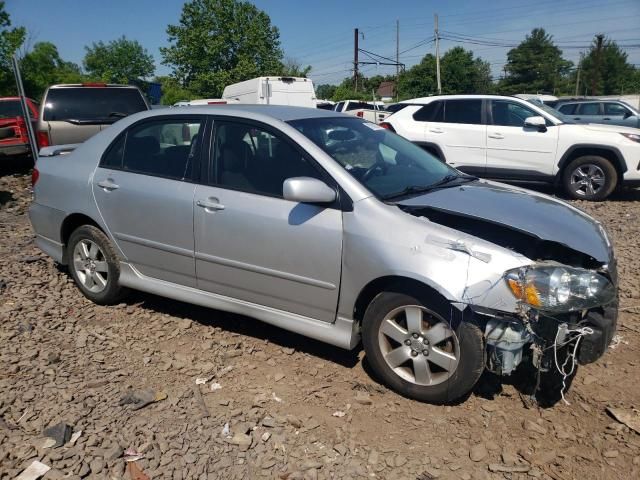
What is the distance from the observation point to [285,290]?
3.37 m

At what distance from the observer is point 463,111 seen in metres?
9.44

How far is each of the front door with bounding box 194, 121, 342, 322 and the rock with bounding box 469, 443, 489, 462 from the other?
1.07m

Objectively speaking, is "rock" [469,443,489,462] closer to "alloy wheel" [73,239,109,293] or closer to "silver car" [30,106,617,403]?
"silver car" [30,106,617,403]

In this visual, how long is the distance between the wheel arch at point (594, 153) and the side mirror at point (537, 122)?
56cm

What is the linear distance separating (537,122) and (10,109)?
11.6m

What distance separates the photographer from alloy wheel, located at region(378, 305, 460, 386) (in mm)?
2898

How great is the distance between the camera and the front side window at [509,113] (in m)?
8.96

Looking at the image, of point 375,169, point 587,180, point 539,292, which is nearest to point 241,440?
point 539,292

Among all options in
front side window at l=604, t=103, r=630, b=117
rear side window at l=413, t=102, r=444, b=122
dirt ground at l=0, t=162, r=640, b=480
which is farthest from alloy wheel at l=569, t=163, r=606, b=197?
front side window at l=604, t=103, r=630, b=117

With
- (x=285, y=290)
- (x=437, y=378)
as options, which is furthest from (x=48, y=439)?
(x=437, y=378)

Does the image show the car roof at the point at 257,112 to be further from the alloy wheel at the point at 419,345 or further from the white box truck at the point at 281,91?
the white box truck at the point at 281,91

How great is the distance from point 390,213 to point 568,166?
6.87 meters

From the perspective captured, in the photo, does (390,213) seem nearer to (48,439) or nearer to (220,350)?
(220,350)

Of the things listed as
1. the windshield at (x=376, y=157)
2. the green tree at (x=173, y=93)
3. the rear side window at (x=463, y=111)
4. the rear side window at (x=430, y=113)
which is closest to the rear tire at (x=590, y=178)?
the rear side window at (x=463, y=111)
